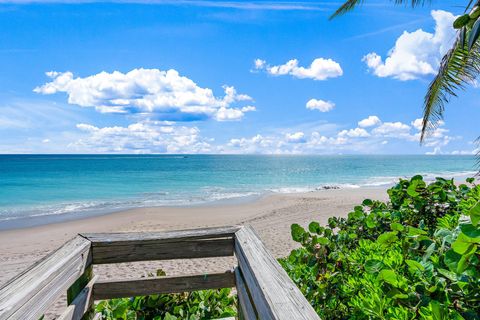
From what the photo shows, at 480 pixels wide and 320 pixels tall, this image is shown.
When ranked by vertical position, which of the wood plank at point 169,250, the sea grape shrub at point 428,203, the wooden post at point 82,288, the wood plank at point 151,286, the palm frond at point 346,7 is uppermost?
the palm frond at point 346,7

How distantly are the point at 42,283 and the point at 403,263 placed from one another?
147cm

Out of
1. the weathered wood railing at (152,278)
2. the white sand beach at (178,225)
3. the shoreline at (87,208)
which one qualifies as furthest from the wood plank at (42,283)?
the shoreline at (87,208)

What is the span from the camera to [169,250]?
2.14 m

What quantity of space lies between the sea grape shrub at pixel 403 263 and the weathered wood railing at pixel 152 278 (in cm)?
30

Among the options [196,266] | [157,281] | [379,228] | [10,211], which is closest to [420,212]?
[379,228]

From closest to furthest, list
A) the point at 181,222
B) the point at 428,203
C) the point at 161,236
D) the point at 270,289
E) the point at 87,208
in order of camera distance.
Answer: the point at 270,289 → the point at 161,236 → the point at 428,203 → the point at 181,222 → the point at 87,208

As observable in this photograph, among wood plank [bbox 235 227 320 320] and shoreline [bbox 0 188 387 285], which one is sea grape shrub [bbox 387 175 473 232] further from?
shoreline [bbox 0 188 387 285]

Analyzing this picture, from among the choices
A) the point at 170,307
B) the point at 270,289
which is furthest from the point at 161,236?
A: the point at 270,289

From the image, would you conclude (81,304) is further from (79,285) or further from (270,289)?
(270,289)

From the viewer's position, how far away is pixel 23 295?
4.24 ft

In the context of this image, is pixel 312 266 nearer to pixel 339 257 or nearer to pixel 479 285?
pixel 339 257

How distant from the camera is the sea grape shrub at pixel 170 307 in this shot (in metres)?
2.00

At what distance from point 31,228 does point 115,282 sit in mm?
14390

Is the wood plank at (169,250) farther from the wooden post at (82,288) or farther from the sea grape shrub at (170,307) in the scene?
the sea grape shrub at (170,307)
